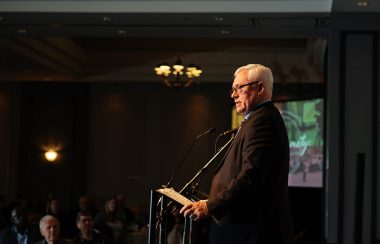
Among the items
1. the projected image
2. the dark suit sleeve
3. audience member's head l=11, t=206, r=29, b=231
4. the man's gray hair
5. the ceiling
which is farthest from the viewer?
the projected image

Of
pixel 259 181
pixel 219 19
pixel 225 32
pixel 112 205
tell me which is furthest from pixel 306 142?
pixel 259 181

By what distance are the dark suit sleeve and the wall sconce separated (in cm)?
1058

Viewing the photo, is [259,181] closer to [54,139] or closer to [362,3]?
[362,3]

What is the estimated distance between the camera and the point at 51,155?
13016 millimetres

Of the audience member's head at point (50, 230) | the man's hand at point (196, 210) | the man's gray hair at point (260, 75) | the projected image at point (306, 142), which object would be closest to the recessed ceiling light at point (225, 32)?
the projected image at point (306, 142)

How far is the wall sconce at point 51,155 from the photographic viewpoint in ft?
42.7

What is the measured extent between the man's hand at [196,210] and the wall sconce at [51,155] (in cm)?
1058

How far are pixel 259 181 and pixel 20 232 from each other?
16.4 ft

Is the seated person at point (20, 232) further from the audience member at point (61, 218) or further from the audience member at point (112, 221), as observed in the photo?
the audience member at point (61, 218)

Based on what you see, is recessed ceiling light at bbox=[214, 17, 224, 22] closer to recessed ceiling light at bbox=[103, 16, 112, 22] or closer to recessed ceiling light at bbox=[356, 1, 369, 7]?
recessed ceiling light at bbox=[103, 16, 112, 22]

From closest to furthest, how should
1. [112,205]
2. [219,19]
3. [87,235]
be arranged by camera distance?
[87,235] → [219,19] → [112,205]

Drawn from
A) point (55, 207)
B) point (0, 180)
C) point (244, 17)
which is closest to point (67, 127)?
point (0, 180)

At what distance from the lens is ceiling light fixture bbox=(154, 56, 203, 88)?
36.4 ft

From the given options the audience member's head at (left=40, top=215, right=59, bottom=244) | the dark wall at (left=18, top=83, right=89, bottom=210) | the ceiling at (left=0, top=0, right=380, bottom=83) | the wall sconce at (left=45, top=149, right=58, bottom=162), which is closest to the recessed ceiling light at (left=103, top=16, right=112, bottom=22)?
the ceiling at (left=0, top=0, right=380, bottom=83)
